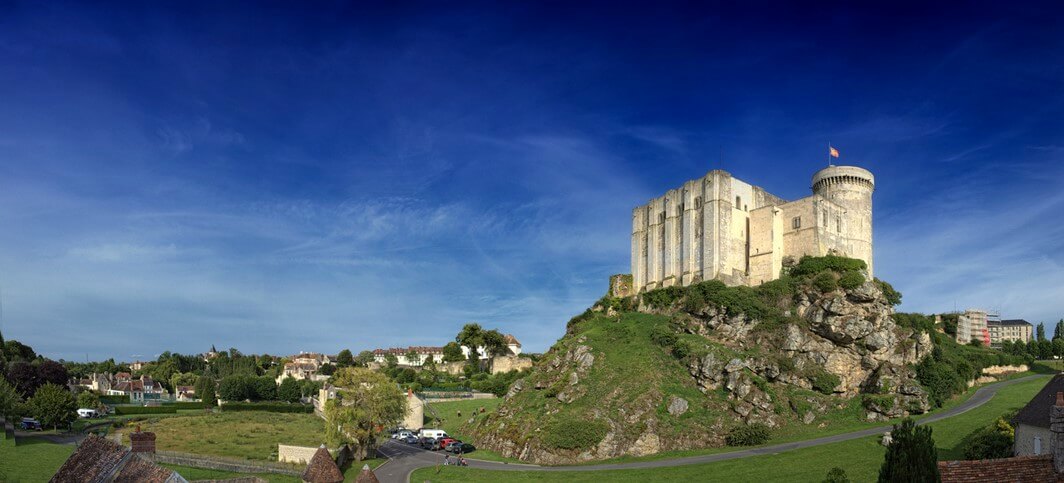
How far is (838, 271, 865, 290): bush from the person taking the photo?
6493cm

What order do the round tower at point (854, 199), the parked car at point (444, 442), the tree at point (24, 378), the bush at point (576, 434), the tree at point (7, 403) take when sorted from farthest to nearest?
1. the tree at point (24, 378)
2. the round tower at point (854, 199)
3. the parked car at point (444, 442)
4. the tree at point (7, 403)
5. the bush at point (576, 434)

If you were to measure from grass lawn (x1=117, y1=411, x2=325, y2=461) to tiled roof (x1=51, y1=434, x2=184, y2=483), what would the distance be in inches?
1113

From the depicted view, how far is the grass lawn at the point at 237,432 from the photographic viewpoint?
59.0 m

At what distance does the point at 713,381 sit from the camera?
198 feet

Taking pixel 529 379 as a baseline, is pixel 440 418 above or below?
below

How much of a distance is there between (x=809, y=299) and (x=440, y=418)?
136ft

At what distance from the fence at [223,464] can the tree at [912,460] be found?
119 ft

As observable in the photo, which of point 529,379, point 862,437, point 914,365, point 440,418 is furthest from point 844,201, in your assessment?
point 440,418

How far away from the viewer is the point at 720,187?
73500mm

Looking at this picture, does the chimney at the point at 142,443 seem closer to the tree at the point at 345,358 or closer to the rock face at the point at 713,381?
the rock face at the point at 713,381

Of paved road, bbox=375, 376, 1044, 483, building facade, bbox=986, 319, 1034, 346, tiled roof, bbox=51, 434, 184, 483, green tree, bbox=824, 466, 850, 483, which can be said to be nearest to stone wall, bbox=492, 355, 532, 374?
paved road, bbox=375, 376, 1044, 483

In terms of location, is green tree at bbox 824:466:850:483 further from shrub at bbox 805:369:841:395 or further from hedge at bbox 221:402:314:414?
hedge at bbox 221:402:314:414

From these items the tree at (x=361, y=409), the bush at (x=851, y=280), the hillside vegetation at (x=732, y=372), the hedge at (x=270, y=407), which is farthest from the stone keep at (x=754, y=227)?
the hedge at (x=270, y=407)

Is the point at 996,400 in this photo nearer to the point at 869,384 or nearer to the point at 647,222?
the point at 869,384
